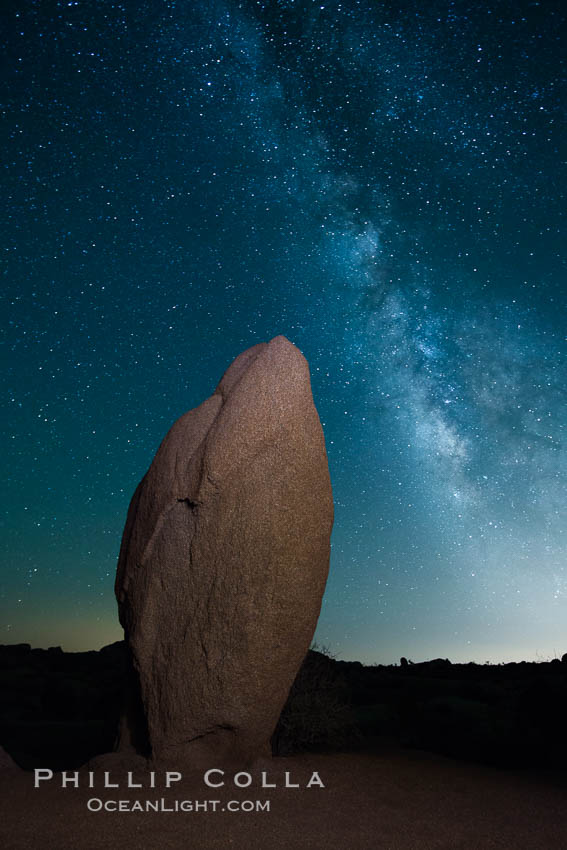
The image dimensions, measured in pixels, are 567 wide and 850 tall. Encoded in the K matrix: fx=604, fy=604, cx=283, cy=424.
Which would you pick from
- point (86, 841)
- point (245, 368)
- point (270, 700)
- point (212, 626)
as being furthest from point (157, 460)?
point (86, 841)

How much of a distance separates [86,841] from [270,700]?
94.0 inches

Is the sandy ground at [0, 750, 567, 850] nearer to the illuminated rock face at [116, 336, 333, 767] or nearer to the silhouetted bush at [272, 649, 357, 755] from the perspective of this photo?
the illuminated rock face at [116, 336, 333, 767]

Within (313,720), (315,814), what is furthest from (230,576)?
(313,720)

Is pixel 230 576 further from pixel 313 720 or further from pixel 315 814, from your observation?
pixel 313 720

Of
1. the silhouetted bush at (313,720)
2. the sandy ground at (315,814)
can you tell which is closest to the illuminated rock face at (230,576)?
the sandy ground at (315,814)

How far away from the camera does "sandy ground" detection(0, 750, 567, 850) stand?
14.8 feet

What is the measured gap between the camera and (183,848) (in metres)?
4.30

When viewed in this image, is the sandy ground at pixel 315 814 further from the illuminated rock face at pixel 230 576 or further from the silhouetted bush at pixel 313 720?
the silhouetted bush at pixel 313 720

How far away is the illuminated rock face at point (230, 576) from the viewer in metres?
6.19

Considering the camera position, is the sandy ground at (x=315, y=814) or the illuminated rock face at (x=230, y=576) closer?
the sandy ground at (x=315, y=814)

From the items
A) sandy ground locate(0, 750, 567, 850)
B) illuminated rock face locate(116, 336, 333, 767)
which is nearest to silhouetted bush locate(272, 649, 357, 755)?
sandy ground locate(0, 750, 567, 850)

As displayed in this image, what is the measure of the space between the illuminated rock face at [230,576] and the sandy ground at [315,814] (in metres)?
0.56

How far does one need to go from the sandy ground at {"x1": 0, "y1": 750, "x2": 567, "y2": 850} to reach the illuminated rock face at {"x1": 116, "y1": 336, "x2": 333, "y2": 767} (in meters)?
0.56

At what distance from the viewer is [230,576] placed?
629 cm
